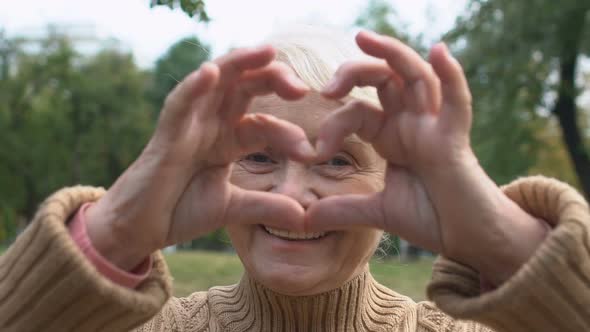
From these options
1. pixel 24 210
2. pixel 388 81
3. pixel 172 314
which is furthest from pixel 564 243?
pixel 24 210

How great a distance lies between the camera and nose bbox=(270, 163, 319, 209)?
1936 millimetres

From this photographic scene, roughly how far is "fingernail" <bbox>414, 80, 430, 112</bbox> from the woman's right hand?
0.26 meters

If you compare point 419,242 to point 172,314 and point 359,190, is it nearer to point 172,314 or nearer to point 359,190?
point 359,190

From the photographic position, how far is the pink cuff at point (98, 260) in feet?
5.47

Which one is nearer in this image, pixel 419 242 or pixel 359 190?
pixel 419 242

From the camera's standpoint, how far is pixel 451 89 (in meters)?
1.55

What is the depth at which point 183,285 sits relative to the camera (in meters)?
7.29

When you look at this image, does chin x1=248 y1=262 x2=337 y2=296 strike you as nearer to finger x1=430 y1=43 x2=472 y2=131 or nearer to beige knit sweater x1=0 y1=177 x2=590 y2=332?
beige knit sweater x1=0 y1=177 x2=590 y2=332

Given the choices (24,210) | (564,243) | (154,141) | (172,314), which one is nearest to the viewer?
(564,243)

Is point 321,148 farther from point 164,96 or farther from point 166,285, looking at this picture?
point 164,96

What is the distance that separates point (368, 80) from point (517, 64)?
10737 millimetres

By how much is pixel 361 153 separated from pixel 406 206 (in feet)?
1.40

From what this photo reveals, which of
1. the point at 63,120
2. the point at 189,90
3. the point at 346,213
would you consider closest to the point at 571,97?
the point at 346,213

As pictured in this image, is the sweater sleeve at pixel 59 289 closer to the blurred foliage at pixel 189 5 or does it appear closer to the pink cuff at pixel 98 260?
the pink cuff at pixel 98 260
